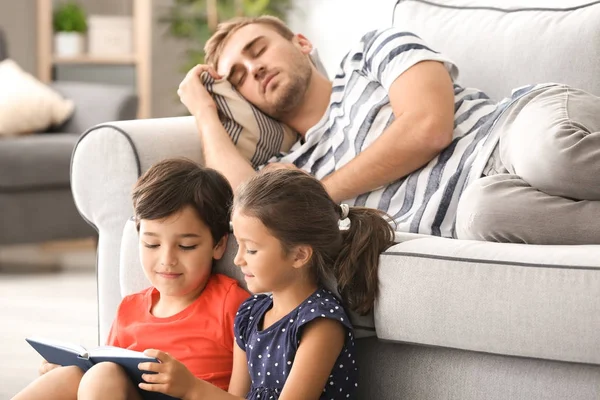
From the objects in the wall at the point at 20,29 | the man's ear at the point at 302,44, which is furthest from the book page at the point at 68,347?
the wall at the point at 20,29

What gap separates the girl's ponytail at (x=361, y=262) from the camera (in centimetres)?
158

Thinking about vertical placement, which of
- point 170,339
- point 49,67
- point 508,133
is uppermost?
point 508,133

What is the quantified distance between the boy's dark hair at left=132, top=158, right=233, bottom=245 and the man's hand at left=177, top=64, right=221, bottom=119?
0.47 metres

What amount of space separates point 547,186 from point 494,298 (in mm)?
252

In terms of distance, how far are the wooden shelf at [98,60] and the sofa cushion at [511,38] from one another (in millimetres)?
2718

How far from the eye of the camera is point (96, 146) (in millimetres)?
2074

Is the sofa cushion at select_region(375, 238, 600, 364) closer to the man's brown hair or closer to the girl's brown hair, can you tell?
the girl's brown hair

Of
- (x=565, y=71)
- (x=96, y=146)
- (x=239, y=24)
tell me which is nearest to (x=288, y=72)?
(x=239, y=24)

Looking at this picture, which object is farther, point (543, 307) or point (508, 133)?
point (508, 133)

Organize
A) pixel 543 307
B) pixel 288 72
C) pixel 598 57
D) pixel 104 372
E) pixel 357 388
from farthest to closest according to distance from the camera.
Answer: pixel 288 72, pixel 598 57, pixel 357 388, pixel 104 372, pixel 543 307

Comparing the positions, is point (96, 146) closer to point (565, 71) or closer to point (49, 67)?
point (565, 71)

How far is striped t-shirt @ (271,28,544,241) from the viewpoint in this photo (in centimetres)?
193

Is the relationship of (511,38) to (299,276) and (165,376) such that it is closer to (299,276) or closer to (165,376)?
(299,276)

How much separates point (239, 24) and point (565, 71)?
790mm
